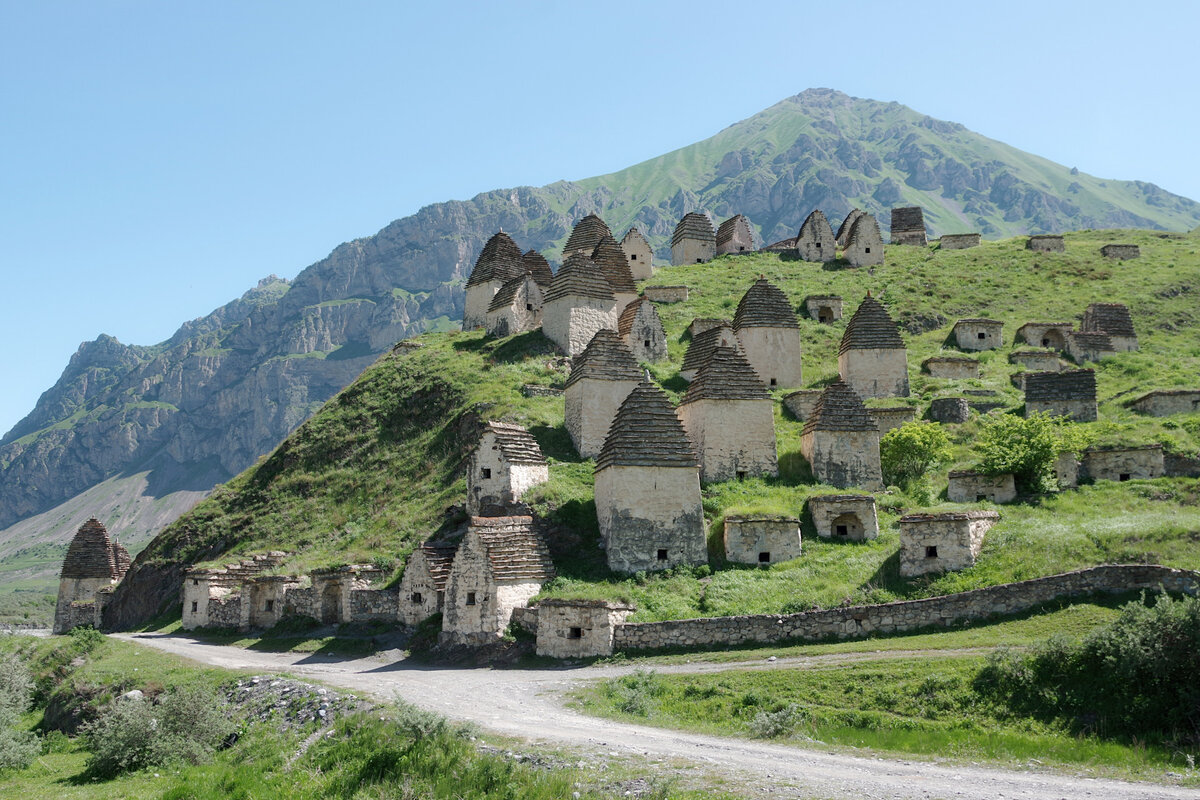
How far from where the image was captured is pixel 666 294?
5950cm

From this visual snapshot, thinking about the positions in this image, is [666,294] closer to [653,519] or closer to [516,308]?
[516,308]

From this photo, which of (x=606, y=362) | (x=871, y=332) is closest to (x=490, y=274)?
(x=606, y=362)

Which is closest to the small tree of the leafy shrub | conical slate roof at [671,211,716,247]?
the leafy shrub

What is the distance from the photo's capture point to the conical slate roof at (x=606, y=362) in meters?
36.6

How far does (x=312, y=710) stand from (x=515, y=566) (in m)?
7.58

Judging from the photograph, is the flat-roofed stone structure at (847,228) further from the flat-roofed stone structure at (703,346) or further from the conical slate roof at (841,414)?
the conical slate roof at (841,414)

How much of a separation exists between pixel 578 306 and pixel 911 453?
1887 cm

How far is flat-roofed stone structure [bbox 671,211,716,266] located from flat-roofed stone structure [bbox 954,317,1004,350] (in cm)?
2475

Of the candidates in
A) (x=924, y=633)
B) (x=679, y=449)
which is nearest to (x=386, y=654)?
(x=679, y=449)

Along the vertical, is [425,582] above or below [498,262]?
below

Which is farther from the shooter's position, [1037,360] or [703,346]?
[1037,360]

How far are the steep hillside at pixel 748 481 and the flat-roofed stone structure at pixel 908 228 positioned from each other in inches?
150

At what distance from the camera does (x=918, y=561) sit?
25.7 meters

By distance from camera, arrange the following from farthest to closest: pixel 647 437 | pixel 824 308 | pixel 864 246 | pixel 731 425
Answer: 1. pixel 864 246
2. pixel 824 308
3. pixel 731 425
4. pixel 647 437
